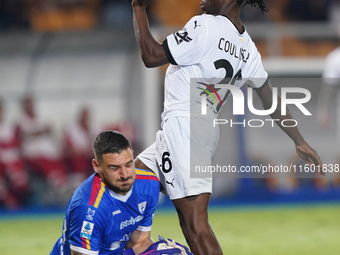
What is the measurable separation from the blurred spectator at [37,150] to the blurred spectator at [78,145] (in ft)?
1.05

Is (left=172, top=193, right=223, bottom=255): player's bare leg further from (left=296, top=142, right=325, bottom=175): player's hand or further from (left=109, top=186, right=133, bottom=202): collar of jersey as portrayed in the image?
(left=296, top=142, right=325, bottom=175): player's hand

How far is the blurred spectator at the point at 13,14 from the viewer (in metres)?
13.5

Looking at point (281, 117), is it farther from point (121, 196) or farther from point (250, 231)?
point (250, 231)

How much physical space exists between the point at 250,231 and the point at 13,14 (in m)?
8.89

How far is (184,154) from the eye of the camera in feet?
13.5

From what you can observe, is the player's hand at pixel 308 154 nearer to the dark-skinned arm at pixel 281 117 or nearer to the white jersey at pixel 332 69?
the dark-skinned arm at pixel 281 117

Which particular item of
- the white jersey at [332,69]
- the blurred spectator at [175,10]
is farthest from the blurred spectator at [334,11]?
the blurred spectator at [175,10]

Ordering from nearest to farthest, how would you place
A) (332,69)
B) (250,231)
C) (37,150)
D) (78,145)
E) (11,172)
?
(250,231)
(332,69)
(11,172)
(37,150)
(78,145)

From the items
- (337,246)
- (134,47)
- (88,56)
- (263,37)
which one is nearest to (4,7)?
(88,56)

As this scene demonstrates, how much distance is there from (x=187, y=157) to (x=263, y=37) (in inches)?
348

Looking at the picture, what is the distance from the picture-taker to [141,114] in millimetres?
12438

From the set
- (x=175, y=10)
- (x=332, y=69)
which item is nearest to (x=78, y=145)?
(x=175, y=10)

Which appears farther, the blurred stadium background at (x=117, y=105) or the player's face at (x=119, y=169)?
the blurred stadium background at (x=117, y=105)

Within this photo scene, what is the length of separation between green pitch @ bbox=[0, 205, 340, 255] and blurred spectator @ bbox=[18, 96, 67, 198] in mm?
1543
